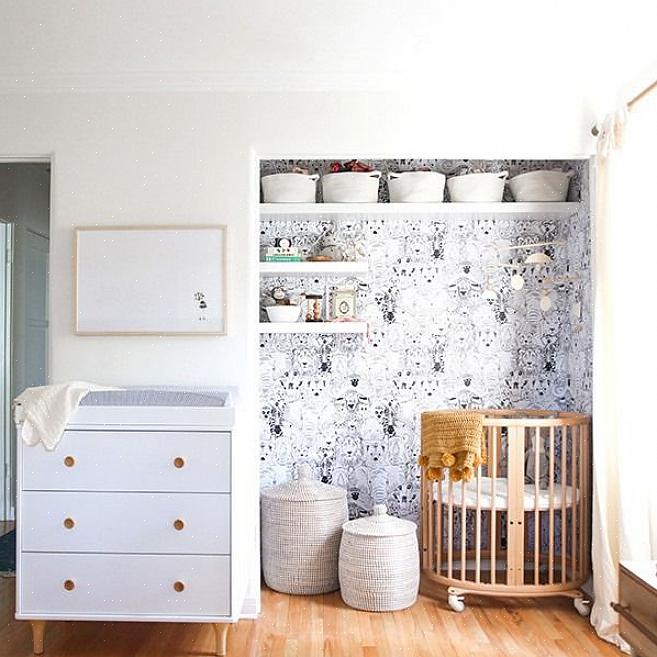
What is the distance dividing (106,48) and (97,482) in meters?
1.69

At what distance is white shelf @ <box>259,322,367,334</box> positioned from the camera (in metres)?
4.27

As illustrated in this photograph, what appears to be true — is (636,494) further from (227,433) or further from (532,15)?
(532,15)

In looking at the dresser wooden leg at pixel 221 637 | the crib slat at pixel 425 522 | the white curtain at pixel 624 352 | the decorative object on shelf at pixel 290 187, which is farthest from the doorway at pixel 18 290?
the white curtain at pixel 624 352

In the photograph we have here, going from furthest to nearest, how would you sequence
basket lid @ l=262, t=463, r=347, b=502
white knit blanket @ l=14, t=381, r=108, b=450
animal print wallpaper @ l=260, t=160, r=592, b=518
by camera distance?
1. animal print wallpaper @ l=260, t=160, r=592, b=518
2. basket lid @ l=262, t=463, r=347, b=502
3. white knit blanket @ l=14, t=381, r=108, b=450

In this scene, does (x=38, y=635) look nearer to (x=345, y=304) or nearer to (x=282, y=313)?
(x=282, y=313)

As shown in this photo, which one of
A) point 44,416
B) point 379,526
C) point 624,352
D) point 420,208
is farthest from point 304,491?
point 624,352

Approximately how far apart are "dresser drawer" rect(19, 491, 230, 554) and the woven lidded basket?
91 centimetres

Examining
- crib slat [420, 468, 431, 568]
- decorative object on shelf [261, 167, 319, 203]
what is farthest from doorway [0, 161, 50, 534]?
crib slat [420, 468, 431, 568]

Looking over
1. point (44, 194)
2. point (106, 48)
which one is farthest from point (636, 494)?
point (44, 194)

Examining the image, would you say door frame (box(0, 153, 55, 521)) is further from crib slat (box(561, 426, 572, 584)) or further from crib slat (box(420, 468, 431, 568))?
crib slat (box(561, 426, 572, 584))

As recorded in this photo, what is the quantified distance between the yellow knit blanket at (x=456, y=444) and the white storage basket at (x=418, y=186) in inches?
45.2

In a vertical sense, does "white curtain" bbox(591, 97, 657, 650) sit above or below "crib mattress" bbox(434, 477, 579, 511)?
above

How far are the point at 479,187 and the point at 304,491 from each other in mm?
1729

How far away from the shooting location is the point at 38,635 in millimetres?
3209
